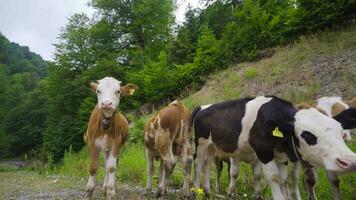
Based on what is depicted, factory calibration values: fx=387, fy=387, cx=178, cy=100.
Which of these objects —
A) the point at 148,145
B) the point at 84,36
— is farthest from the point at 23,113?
the point at 148,145

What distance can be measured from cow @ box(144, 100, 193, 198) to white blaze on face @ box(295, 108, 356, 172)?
265 centimetres

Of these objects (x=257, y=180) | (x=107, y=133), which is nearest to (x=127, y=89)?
(x=107, y=133)

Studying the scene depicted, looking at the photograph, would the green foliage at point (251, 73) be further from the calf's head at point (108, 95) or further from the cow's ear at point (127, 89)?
the calf's head at point (108, 95)

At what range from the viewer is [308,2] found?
719 inches

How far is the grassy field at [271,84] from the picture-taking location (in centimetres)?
1218

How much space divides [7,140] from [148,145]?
52.0m

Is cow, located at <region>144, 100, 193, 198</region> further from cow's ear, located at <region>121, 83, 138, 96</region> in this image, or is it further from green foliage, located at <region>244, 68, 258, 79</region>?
green foliage, located at <region>244, 68, 258, 79</region>

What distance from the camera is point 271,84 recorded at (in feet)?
53.6

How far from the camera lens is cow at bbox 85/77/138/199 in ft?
22.4

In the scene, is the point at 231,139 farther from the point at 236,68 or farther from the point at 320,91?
the point at 236,68

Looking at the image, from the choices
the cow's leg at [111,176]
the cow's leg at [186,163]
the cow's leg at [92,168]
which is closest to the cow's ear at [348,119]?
the cow's leg at [186,163]

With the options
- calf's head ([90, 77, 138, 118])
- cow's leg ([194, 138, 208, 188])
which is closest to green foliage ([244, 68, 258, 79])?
cow's leg ([194, 138, 208, 188])

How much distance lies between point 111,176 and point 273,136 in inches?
117

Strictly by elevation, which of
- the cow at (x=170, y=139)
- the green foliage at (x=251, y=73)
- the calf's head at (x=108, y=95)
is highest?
the green foliage at (x=251, y=73)
